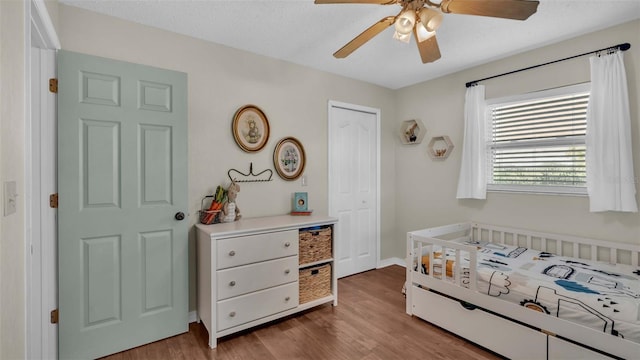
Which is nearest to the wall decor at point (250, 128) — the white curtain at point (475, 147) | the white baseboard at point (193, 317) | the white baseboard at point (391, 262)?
the white baseboard at point (193, 317)

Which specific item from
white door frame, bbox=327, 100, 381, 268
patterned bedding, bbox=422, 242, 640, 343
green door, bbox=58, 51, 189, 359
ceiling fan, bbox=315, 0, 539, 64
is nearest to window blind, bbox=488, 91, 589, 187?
patterned bedding, bbox=422, 242, 640, 343

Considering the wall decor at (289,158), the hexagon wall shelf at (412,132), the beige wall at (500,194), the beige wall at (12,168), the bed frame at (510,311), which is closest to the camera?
the beige wall at (12,168)

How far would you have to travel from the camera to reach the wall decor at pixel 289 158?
3.03 m

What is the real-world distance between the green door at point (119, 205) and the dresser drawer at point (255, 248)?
0.40 metres

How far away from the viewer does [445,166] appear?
3541 mm

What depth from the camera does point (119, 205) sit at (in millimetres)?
2072

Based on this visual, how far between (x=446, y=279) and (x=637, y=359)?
3.52 feet

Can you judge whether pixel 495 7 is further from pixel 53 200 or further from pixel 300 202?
pixel 53 200

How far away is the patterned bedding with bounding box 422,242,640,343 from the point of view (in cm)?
166

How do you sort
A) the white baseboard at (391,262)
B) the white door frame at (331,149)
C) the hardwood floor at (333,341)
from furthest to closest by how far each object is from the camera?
the white baseboard at (391,262) → the white door frame at (331,149) → the hardwood floor at (333,341)

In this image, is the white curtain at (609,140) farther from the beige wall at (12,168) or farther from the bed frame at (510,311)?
the beige wall at (12,168)

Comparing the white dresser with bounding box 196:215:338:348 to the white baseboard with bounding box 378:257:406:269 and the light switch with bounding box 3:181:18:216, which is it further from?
the white baseboard with bounding box 378:257:406:269

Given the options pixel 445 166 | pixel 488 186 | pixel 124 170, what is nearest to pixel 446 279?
pixel 488 186

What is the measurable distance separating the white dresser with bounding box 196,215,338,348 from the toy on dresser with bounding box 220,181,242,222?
9 cm
